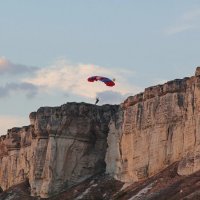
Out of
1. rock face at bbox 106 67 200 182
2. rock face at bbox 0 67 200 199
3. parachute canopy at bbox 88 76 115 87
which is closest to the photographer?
rock face at bbox 106 67 200 182

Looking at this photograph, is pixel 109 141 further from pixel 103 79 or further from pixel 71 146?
pixel 103 79

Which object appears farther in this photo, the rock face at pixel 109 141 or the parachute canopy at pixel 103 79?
the parachute canopy at pixel 103 79

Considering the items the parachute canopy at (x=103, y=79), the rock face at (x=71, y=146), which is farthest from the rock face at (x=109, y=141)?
the parachute canopy at (x=103, y=79)

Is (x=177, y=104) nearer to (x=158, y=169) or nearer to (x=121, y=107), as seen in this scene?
(x=158, y=169)

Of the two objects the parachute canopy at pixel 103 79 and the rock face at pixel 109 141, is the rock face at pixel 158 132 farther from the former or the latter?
the parachute canopy at pixel 103 79

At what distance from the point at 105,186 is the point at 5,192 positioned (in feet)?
65.3

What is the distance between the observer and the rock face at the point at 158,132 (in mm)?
69125

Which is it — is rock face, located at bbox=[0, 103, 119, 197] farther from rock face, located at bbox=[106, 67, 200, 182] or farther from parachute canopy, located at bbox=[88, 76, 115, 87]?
parachute canopy, located at bbox=[88, 76, 115, 87]

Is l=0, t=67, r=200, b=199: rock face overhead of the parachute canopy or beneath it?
beneath

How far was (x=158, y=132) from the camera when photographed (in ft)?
249

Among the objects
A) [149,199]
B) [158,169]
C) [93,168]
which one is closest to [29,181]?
[93,168]

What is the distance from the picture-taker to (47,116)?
9269cm

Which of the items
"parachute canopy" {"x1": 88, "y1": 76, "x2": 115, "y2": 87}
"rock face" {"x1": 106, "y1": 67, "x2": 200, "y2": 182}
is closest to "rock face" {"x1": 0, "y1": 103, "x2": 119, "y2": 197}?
"rock face" {"x1": 106, "y1": 67, "x2": 200, "y2": 182}

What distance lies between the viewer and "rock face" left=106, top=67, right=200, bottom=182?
227 feet
